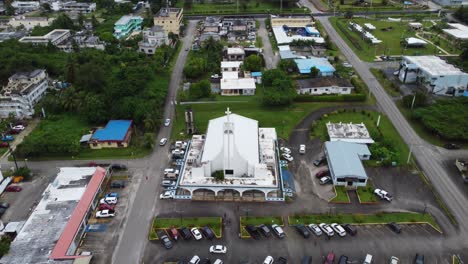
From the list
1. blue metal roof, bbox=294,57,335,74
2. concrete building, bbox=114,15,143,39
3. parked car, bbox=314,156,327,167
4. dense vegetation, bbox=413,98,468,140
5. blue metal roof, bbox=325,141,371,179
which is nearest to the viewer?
blue metal roof, bbox=325,141,371,179

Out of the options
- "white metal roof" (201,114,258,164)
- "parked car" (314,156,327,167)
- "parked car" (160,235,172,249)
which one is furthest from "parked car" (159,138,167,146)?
"parked car" (314,156,327,167)

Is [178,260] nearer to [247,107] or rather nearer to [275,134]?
[275,134]

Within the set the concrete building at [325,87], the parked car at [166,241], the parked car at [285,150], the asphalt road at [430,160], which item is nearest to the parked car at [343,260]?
the asphalt road at [430,160]

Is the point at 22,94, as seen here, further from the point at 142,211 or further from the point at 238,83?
the point at 238,83

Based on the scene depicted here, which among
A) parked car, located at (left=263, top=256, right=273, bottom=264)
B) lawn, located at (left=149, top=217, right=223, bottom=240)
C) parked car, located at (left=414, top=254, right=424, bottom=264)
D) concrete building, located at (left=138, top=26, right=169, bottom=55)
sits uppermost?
concrete building, located at (left=138, top=26, right=169, bottom=55)

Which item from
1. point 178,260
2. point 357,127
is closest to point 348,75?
point 357,127

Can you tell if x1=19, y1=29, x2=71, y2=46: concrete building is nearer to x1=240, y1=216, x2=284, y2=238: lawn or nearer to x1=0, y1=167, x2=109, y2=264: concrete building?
x1=0, y1=167, x2=109, y2=264: concrete building
